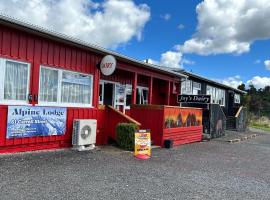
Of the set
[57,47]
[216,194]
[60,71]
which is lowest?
[216,194]

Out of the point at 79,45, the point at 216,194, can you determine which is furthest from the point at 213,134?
the point at 216,194

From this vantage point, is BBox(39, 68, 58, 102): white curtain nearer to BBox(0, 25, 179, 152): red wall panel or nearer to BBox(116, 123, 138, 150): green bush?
BBox(0, 25, 179, 152): red wall panel

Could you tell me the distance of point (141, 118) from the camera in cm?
1328

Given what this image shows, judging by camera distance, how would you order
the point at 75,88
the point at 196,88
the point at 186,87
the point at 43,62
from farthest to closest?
1. the point at 196,88
2. the point at 186,87
3. the point at 75,88
4. the point at 43,62

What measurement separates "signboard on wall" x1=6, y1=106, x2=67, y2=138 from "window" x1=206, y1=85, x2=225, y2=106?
57.3 ft

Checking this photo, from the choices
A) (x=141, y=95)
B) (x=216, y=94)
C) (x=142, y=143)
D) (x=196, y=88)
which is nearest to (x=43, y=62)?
(x=142, y=143)

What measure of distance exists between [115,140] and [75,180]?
5618 millimetres

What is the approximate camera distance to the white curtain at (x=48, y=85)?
9805mm

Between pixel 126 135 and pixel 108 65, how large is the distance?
252 centimetres

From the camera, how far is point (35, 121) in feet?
31.2

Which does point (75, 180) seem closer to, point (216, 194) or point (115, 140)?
point (216, 194)

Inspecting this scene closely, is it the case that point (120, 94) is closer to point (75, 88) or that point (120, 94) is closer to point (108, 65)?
point (108, 65)

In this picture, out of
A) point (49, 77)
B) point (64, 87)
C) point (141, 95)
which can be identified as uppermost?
point (49, 77)

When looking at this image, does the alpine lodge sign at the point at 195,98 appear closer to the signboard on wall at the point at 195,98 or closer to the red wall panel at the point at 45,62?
the signboard on wall at the point at 195,98
